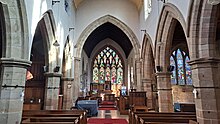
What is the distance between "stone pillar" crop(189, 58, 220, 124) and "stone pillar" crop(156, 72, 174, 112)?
10.9 feet

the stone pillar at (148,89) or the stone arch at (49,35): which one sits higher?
the stone arch at (49,35)

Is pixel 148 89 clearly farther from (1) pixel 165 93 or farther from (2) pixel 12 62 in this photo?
(2) pixel 12 62

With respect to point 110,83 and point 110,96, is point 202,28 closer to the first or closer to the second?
point 110,96

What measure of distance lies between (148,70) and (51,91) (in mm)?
6522

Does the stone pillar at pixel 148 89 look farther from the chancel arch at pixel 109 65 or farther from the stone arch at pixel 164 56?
the chancel arch at pixel 109 65

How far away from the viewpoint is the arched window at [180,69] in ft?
45.2

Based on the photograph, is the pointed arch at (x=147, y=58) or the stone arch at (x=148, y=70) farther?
the pointed arch at (x=147, y=58)

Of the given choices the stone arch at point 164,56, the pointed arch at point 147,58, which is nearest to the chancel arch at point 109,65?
the pointed arch at point 147,58

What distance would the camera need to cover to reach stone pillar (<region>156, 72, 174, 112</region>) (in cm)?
785

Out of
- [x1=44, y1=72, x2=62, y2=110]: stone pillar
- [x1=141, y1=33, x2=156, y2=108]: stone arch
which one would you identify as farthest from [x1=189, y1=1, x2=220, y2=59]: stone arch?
[x1=141, y1=33, x2=156, y2=108]: stone arch

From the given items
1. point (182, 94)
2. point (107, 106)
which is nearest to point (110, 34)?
point (107, 106)

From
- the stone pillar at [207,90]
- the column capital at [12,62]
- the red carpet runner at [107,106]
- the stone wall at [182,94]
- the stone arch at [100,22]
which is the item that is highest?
the stone arch at [100,22]

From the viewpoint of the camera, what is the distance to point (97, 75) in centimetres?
2278

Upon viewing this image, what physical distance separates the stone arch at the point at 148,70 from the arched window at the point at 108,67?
11.1 meters
